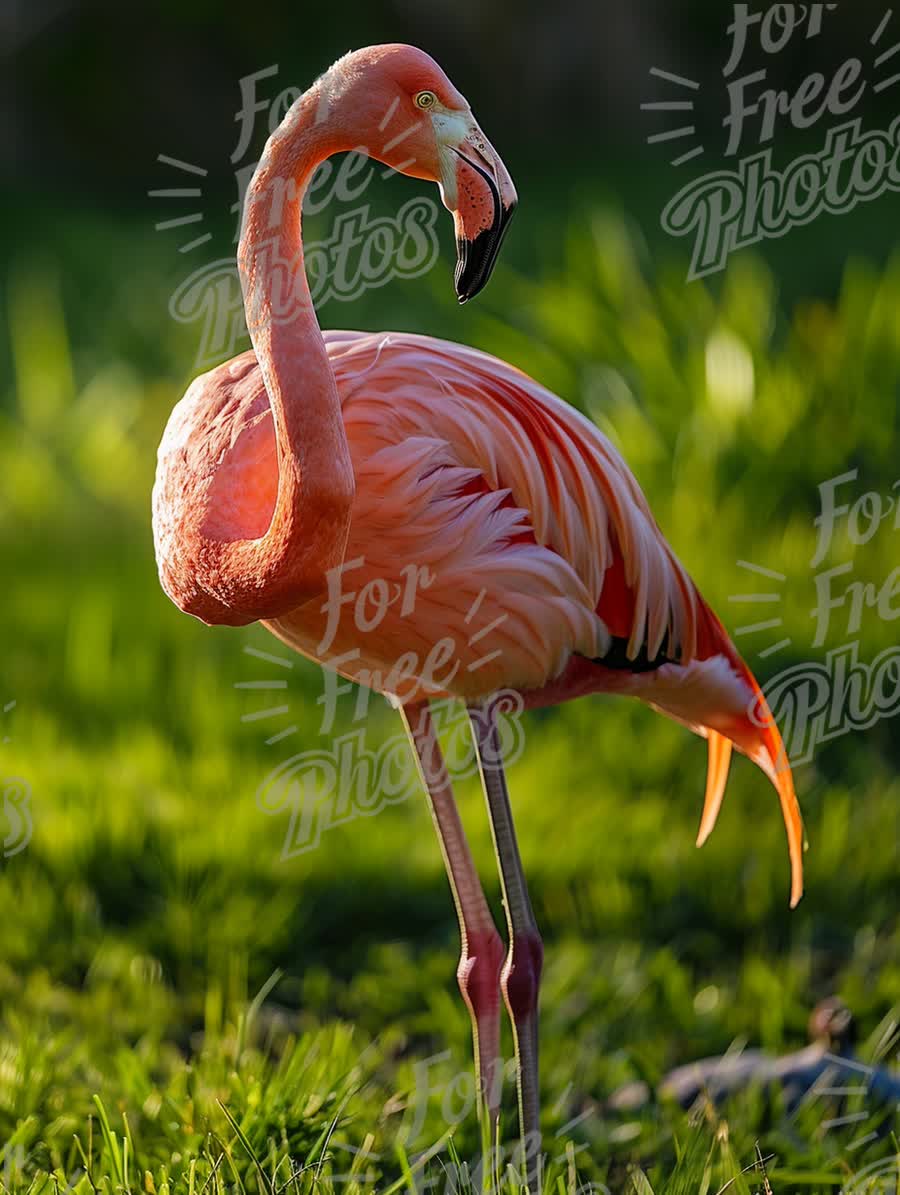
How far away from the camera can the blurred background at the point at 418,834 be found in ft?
7.58

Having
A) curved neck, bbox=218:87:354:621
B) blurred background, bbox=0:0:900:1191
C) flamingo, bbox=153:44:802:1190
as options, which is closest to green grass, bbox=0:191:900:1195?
blurred background, bbox=0:0:900:1191

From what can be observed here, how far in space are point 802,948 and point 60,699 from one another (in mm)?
1863

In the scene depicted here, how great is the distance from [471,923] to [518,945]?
0.37 feet

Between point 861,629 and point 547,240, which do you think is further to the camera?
point 547,240

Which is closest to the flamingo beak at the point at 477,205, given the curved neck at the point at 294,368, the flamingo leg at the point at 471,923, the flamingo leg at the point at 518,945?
the curved neck at the point at 294,368

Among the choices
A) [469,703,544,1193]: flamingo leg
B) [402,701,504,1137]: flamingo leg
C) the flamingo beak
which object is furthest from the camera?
[402,701,504,1137]: flamingo leg

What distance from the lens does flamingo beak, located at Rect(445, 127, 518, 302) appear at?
5.27ft

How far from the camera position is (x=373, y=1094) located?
240 centimetres

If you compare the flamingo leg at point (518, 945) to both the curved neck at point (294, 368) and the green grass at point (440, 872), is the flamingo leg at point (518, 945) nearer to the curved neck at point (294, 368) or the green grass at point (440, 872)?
the green grass at point (440, 872)

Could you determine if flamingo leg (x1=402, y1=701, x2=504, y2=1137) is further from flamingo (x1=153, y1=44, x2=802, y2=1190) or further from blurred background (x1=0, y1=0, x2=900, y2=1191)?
blurred background (x1=0, y1=0, x2=900, y2=1191)

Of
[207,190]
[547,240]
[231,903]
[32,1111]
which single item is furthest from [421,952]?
[207,190]

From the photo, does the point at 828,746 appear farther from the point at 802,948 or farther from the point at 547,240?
the point at 547,240

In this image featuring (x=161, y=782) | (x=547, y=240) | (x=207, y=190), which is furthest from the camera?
(x=207, y=190)

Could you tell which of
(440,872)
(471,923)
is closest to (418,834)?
(440,872)
